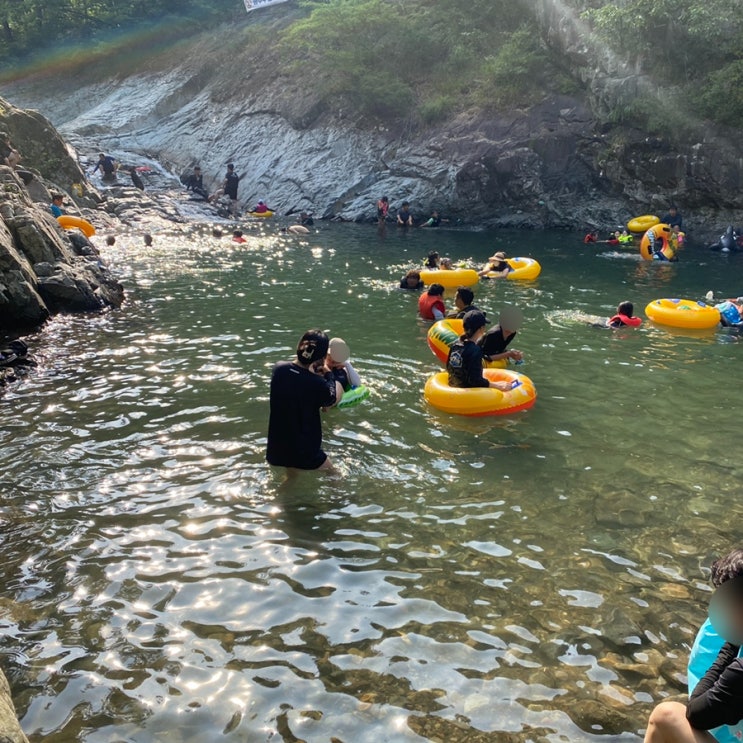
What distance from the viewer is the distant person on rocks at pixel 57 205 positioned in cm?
2173

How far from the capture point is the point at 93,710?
12.5 feet

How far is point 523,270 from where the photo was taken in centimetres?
1869

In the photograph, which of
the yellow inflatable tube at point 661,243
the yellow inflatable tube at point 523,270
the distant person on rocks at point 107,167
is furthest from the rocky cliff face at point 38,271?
the yellow inflatable tube at point 661,243

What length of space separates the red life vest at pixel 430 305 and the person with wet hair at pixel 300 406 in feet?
22.0

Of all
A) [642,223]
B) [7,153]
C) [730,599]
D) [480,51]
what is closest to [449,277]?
[642,223]

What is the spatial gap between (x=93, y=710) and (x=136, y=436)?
428 centimetres

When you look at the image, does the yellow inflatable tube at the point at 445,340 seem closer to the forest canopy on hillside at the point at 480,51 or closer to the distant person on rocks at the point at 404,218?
the distant person on rocks at the point at 404,218

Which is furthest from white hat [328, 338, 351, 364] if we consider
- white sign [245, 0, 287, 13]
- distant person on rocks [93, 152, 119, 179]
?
white sign [245, 0, 287, 13]

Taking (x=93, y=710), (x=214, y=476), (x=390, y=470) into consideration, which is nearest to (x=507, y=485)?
(x=390, y=470)

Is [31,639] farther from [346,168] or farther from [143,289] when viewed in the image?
[346,168]

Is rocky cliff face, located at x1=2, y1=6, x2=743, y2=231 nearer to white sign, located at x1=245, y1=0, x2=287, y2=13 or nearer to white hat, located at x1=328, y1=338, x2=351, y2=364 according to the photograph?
white sign, located at x1=245, y1=0, x2=287, y2=13

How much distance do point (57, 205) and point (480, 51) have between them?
25028 mm

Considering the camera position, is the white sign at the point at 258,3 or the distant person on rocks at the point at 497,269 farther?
the white sign at the point at 258,3

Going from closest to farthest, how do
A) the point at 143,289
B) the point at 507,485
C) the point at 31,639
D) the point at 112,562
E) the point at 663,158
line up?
the point at 31,639 < the point at 112,562 < the point at 507,485 < the point at 143,289 < the point at 663,158
